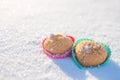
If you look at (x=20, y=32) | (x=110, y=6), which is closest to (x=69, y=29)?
(x=20, y=32)

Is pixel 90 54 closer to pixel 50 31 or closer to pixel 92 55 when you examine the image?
pixel 92 55

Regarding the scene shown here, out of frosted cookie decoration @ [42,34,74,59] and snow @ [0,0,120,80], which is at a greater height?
frosted cookie decoration @ [42,34,74,59]

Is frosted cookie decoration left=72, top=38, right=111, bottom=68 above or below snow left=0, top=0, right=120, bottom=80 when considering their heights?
above

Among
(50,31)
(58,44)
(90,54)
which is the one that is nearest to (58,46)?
(58,44)

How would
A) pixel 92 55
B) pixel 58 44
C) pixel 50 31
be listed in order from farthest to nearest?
1. pixel 50 31
2. pixel 58 44
3. pixel 92 55

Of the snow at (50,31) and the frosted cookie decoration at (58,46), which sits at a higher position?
the frosted cookie decoration at (58,46)
